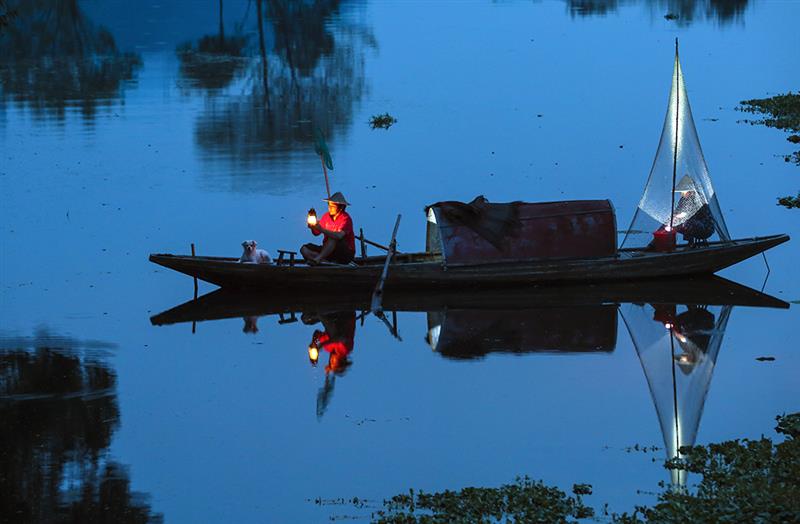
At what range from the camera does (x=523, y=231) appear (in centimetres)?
2195

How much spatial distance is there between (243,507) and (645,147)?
21228 millimetres

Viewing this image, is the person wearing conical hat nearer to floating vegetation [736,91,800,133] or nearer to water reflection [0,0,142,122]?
floating vegetation [736,91,800,133]

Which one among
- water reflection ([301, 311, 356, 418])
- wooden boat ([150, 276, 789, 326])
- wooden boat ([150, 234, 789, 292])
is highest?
wooden boat ([150, 234, 789, 292])

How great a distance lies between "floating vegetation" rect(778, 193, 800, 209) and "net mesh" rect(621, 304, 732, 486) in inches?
248

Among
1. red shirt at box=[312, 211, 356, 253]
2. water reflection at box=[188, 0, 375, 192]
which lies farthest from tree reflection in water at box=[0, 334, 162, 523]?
water reflection at box=[188, 0, 375, 192]

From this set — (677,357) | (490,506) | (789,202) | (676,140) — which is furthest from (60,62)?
(490,506)

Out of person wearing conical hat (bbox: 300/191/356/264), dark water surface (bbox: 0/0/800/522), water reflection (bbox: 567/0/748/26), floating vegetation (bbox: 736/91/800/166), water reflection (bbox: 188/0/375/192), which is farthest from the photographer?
water reflection (bbox: 567/0/748/26)

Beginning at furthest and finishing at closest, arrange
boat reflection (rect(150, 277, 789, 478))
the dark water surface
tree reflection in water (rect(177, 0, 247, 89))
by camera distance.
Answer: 1. tree reflection in water (rect(177, 0, 247, 89))
2. boat reflection (rect(150, 277, 789, 478))
3. the dark water surface

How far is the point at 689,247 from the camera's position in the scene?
74.4 feet

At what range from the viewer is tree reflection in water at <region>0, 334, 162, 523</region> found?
544 inches

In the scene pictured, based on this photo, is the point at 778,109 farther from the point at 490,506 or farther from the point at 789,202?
the point at 490,506

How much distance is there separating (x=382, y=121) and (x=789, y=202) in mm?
13335

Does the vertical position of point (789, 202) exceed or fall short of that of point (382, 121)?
it falls short

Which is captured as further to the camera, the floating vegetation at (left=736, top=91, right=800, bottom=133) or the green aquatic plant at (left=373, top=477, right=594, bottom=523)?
Result: the floating vegetation at (left=736, top=91, right=800, bottom=133)
